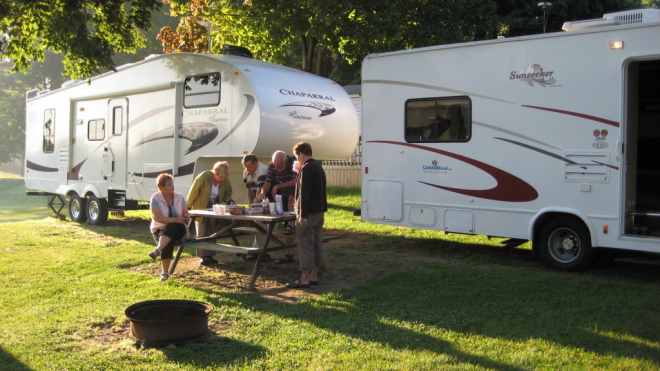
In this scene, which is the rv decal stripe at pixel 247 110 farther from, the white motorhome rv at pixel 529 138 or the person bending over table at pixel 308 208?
the person bending over table at pixel 308 208

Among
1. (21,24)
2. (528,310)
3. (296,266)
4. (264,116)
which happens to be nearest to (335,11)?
(264,116)

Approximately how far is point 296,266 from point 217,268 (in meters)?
1.11

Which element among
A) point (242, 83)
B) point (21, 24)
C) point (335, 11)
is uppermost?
point (335, 11)

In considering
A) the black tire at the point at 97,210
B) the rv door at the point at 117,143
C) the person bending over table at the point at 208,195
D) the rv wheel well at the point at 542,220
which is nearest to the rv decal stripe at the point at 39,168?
the black tire at the point at 97,210

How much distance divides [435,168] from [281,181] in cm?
228

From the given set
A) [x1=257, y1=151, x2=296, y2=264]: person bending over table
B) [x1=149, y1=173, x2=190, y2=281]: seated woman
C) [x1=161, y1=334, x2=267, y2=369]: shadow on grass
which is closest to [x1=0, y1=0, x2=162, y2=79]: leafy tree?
[x1=149, y1=173, x2=190, y2=281]: seated woman

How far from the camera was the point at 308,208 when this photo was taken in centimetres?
710

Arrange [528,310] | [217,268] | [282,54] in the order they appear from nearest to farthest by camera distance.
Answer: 1. [528,310]
2. [217,268]
3. [282,54]

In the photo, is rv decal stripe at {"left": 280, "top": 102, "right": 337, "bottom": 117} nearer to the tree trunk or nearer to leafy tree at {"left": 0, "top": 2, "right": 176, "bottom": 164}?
the tree trunk

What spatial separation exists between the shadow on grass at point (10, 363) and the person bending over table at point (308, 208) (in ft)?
10.4

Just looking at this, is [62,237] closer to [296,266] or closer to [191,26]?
[296,266]

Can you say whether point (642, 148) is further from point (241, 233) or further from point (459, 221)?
point (241, 233)

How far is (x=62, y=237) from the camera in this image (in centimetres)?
1193

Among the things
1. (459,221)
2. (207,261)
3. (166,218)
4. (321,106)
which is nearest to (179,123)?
(321,106)
